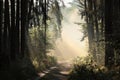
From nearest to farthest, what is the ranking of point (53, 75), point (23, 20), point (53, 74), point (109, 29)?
point (109, 29)
point (53, 75)
point (53, 74)
point (23, 20)

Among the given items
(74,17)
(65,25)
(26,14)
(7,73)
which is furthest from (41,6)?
(65,25)

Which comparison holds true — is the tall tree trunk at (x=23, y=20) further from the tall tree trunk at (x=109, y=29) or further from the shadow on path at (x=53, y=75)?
the tall tree trunk at (x=109, y=29)

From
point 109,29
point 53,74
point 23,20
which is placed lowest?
point 53,74

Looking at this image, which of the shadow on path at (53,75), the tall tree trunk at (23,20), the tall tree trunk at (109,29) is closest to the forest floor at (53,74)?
the shadow on path at (53,75)

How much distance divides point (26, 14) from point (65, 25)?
5001 inches

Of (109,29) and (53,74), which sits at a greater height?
(109,29)

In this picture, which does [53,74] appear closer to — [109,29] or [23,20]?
[23,20]

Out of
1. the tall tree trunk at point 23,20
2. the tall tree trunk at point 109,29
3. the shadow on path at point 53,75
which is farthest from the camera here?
the tall tree trunk at point 23,20

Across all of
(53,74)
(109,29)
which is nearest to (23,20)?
(53,74)

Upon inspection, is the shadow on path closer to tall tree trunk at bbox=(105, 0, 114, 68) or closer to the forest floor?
the forest floor

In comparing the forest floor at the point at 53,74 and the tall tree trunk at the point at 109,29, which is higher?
the tall tree trunk at the point at 109,29

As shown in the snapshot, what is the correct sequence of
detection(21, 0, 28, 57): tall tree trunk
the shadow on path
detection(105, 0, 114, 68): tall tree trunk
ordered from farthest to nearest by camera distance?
detection(21, 0, 28, 57): tall tree trunk → detection(105, 0, 114, 68): tall tree trunk → the shadow on path

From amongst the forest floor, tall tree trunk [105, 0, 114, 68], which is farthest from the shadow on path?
tall tree trunk [105, 0, 114, 68]

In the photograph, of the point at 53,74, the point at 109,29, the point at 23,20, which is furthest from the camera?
the point at 23,20
